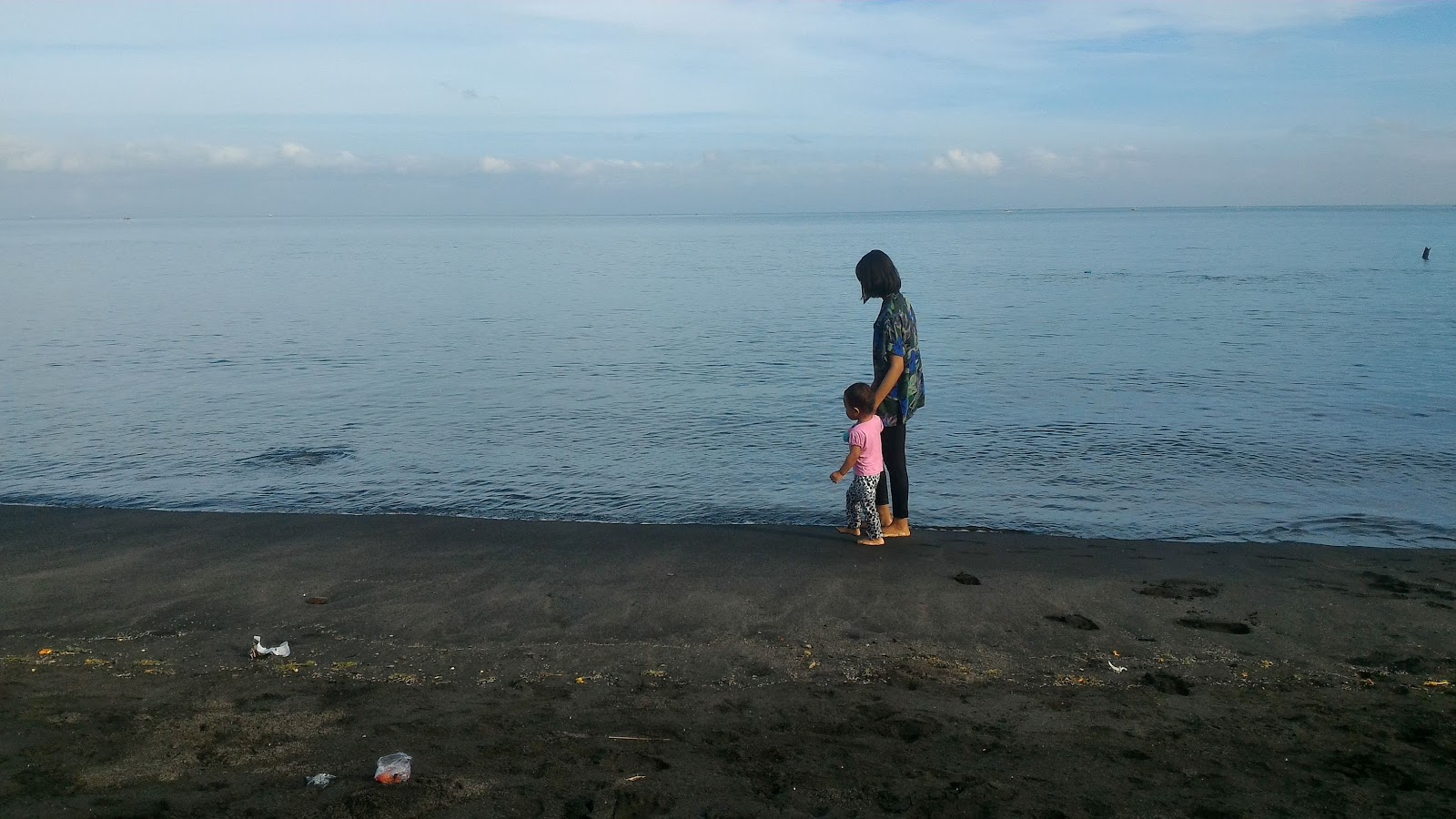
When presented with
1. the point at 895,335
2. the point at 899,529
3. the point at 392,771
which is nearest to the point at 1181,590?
the point at 899,529

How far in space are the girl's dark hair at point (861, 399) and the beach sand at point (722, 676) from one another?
1.08 metres

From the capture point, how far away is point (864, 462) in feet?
25.2

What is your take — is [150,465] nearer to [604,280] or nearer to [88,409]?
[88,409]

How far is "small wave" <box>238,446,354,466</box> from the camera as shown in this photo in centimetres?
1174

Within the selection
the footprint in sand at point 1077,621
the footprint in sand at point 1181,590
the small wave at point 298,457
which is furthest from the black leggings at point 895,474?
the small wave at point 298,457

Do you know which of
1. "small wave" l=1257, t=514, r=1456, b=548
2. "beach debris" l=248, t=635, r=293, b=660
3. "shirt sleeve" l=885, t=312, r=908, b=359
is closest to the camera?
"beach debris" l=248, t=635, r=293, b=660

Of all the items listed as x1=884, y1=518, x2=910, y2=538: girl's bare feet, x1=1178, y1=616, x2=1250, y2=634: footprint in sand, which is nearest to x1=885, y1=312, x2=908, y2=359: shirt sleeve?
x1=884, y1=518, x2=910, y2=538: girl's bare feet

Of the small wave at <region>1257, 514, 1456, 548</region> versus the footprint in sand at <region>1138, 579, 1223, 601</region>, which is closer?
the footprint in sand at <region>1138, 579, 1223, 601</region>

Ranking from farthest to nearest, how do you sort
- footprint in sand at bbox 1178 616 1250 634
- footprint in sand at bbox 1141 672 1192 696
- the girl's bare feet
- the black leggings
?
the girl's bare feet, the black leggings, footprint in sand at bbox 1178 616 1250 634, footprint in sand at bbox 1141 672 1192 696

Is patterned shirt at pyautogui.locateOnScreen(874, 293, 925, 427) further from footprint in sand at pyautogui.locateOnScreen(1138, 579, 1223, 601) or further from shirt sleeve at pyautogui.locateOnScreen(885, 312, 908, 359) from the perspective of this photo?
footprint in sand at pyautogui.locateOnScreen(1138, 579, 1223, 601)

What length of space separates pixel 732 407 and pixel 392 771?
11764 mm

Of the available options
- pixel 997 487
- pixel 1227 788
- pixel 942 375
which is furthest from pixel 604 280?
pixel 1227 788

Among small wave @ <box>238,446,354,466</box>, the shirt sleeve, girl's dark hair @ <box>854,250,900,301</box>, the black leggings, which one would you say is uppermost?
girl's dark hair @ <box>854,250,900,301</box>

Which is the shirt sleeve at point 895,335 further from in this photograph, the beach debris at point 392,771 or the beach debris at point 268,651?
the beach debris at point 392,771
